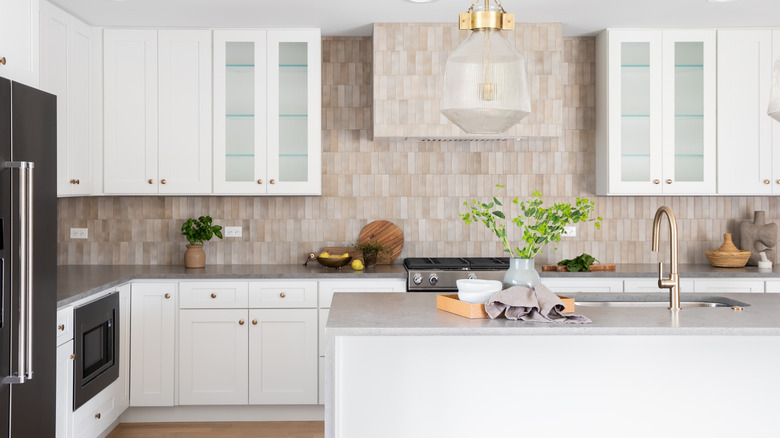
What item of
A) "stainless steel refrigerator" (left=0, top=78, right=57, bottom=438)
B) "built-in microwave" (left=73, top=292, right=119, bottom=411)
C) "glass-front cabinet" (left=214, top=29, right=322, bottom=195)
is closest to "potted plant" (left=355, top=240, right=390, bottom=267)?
"glass-front cabinet" (left=214, top=29, right=322, bottom=195)

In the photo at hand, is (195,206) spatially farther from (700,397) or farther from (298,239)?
(700,397)

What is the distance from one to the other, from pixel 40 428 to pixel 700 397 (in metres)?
2.57

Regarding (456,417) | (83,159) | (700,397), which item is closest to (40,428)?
(456,417)

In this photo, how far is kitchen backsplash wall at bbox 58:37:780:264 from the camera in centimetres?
486

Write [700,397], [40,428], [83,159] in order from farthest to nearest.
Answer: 1. [83,159]
2. [40,428]
3. [700,397]

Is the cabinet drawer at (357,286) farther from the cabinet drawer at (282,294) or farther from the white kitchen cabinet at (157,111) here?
the white kitchen cabinet at (157,111)

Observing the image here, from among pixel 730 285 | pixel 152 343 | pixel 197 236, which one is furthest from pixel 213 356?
pixel 730 285

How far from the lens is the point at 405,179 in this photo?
4.92m

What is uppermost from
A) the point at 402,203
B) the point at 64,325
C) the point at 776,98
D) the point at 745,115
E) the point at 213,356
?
the point at 745,115

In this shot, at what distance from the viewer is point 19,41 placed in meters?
2.81

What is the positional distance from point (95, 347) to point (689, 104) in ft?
12.8

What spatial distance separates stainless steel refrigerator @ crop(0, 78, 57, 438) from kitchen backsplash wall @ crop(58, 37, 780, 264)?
202 cm

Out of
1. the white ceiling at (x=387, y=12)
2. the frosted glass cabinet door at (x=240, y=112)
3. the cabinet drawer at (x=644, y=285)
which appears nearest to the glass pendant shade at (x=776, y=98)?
the white ceiling at (x=387, y=12)

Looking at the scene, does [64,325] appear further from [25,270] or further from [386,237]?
[386,237]
